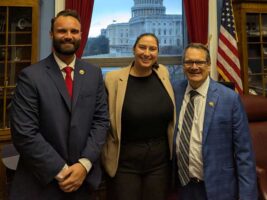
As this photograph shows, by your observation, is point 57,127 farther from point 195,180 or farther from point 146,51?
point 195,180

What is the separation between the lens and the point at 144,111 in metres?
1.74

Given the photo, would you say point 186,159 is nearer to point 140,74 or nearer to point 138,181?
point 138,181

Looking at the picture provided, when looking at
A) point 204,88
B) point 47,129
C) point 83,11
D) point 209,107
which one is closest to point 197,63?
point 204,88

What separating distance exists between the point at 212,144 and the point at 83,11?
236 centimetres

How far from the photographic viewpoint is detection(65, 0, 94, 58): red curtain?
10.7 feet

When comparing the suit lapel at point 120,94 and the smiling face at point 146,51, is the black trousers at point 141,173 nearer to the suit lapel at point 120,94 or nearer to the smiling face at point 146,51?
the suit lapel at point 120,94

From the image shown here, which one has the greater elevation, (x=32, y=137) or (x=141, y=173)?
(x=32, y=137)

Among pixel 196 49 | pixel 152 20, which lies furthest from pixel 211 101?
pixel 152 20

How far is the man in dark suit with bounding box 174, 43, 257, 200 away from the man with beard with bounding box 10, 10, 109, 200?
A: 551mm

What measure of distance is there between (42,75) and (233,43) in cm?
258

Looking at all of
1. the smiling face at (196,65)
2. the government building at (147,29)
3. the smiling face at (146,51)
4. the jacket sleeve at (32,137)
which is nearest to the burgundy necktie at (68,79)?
the jacket sleeve at (32,137)

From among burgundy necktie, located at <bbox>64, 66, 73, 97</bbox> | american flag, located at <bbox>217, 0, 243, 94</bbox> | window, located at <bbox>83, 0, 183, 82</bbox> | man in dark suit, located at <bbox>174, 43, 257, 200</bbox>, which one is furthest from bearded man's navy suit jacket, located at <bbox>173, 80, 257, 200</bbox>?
window, located at <bbox>83, 0, 183, 82</bbox>

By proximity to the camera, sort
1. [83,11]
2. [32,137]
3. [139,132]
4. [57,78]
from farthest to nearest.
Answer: [83,11] < [139,132] < [57,78] < [32,137]

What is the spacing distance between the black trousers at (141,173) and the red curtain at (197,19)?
2.16 metres
